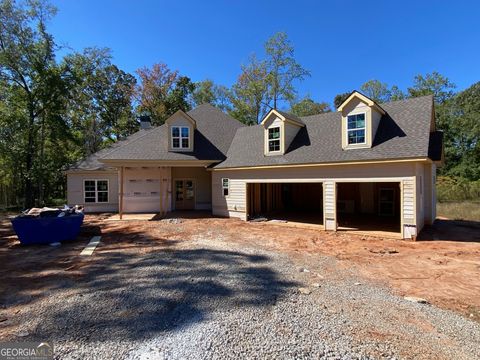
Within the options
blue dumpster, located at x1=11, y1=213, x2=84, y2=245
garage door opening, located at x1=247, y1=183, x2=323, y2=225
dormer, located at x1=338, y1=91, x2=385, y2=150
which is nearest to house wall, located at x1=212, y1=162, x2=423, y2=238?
garage door opening, located at x1=247, y1=183, x2=323, y2=225

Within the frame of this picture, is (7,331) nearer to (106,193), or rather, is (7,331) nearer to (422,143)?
(422,143)

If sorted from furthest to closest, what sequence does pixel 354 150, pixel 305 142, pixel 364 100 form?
pixel 305 142, pixel 354 150, pixel 364 100

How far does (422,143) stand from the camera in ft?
31.3

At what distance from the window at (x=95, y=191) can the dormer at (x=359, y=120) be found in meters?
15.0

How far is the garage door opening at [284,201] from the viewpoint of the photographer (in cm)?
1517

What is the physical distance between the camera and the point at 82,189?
17.4 m

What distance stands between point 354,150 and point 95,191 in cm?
1588

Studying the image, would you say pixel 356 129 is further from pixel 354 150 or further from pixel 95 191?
pixel 95 191

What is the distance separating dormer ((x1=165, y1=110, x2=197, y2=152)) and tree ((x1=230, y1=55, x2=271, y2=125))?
15.6m

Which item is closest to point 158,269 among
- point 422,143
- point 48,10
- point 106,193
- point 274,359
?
point 274,359

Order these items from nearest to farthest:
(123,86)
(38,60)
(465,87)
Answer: (38,60) < (123,86) < (465,87)

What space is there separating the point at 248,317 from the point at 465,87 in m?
43.7

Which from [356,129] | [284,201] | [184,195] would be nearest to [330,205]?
[356,129]

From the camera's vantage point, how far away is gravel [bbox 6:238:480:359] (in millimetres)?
3316
